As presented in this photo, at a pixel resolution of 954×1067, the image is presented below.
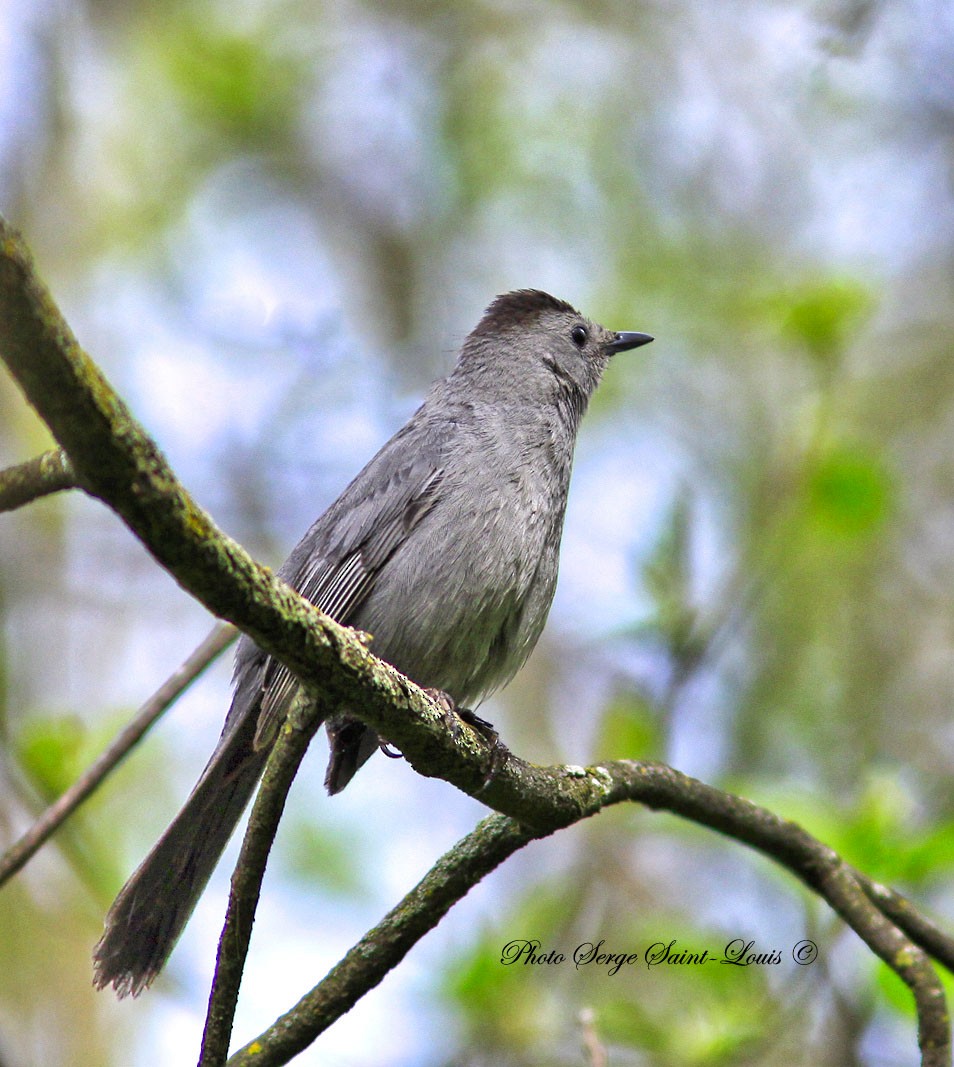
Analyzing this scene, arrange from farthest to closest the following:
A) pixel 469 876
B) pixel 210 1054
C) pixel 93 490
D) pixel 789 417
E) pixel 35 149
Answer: pixel 35 149 < pixel 789 417 < pixel 469 876 < pixel 210 1054 < pixel 93 490

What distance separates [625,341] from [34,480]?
380 cm

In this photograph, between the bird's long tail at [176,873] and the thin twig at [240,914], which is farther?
the bird's long tail at [176,873]

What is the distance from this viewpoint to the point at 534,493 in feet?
13.1

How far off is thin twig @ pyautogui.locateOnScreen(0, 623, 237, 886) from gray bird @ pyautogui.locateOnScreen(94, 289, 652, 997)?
21 cm

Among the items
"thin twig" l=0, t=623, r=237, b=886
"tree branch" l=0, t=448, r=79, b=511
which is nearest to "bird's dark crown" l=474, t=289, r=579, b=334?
"thin twig" l=0, t=623, r=237, b=886

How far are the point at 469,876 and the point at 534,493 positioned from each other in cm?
148

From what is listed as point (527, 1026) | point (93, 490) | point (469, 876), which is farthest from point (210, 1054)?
point (527, 1026)

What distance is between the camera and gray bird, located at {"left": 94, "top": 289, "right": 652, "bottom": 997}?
340 cm

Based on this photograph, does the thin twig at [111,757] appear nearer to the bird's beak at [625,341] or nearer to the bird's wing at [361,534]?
the bird's wing at [361,534]

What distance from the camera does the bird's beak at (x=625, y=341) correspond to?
214 inches

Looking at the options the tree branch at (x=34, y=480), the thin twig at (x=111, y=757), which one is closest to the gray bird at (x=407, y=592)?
the thin twig at (x=111, y=757)

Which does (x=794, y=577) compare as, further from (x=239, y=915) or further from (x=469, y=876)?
(x=239, y=915)

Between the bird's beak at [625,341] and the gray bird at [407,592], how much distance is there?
1112 mm

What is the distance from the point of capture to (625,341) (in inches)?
215
